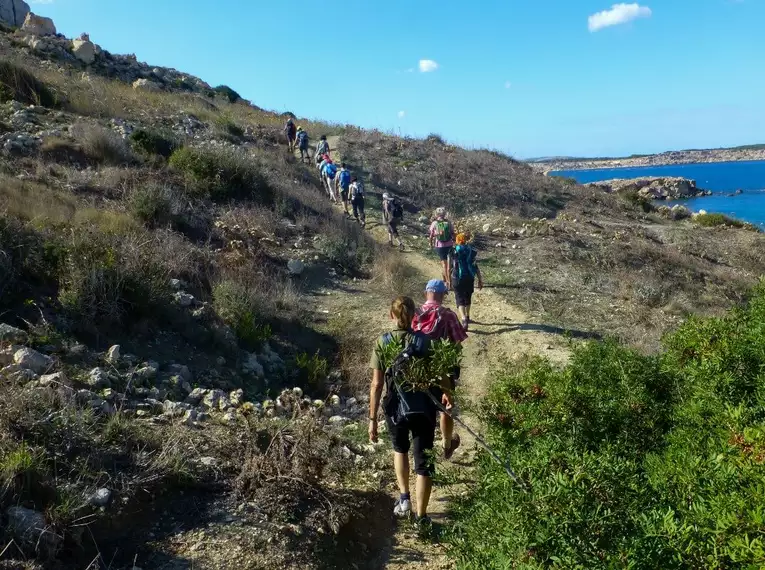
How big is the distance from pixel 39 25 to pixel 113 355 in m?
28.7

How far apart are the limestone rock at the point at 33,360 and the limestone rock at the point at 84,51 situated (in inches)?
988

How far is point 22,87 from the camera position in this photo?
15539 mm

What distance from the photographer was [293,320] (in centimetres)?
876

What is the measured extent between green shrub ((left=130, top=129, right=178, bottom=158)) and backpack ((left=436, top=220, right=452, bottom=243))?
790 centimetres

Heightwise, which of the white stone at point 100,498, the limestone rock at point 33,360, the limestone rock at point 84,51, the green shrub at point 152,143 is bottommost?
the white stone at point 100,498

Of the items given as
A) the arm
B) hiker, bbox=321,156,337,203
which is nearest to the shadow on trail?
the arm

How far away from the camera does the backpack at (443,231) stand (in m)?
10.1

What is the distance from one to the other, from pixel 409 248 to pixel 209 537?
11.6 metres

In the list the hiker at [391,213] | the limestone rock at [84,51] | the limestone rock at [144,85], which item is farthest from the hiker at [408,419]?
the limestone rock at [84,51]

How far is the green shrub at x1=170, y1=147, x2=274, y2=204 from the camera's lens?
41.4ft

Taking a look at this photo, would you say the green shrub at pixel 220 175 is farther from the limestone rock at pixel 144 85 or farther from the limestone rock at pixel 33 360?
the limestone rock at pixel 144 85

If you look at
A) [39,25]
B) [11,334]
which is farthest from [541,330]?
[39,25]

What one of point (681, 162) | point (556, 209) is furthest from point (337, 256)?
Result: point (681, 162)

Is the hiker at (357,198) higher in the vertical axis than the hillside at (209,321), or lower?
higher
